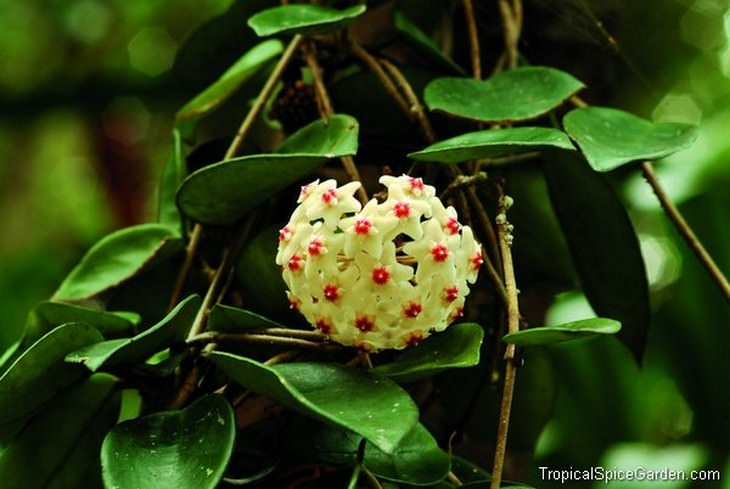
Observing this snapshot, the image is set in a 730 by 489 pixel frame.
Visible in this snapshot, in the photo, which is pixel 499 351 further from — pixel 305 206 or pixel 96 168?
pixel 96 168

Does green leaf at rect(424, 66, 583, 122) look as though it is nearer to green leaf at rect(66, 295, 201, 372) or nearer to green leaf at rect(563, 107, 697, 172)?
green leaf at rect(563, 107, 697, 172)

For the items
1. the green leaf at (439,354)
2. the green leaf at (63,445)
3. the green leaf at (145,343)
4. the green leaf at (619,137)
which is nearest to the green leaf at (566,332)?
the green leaf at (439,354)

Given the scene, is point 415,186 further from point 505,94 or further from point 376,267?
point 505,94

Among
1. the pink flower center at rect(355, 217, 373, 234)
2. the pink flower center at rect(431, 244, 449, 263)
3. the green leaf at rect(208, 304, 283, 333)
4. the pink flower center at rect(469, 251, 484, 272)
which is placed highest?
the pink flower center at rect(355, 217, 373, 234)

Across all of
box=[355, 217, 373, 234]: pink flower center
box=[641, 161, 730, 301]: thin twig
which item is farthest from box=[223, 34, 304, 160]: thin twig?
box=[641, 161, 730, 301]: thin twig

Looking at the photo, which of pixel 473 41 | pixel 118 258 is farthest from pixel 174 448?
pixel 473 41

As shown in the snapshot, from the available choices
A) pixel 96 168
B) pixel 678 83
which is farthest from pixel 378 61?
pixel 96 168

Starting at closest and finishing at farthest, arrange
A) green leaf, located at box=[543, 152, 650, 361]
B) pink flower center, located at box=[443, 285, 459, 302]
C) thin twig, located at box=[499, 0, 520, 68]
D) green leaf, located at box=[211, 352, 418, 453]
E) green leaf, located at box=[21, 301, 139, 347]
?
green leaf, located at box=[211, 352, 418, 453]
pink flower center, located at box=[443, 285, 459, 302]
green leaf, located at box=[21, 301, 139, 347]
green leaf, located at box=[543, 152, 650, 361]
thin twig, located at box=[499, 0, 520, 68]
